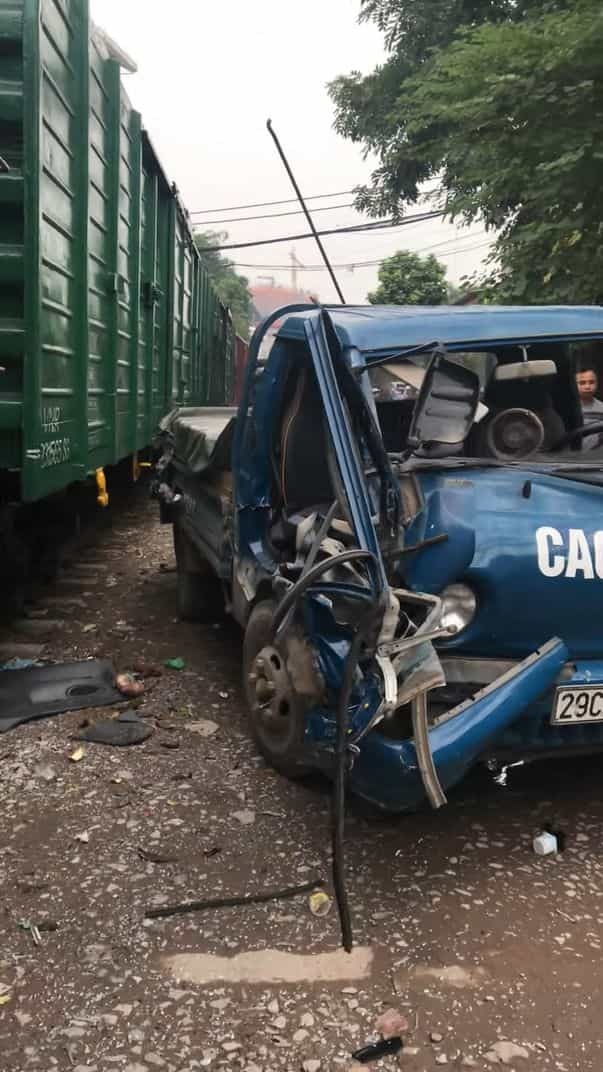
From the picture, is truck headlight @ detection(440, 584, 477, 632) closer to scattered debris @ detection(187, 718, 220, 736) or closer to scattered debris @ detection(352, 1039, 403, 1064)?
scattered debris @ detection(352, 1039, 403, 1064)

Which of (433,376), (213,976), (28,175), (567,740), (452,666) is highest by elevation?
(28,175)

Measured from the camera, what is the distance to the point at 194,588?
18.1 ft

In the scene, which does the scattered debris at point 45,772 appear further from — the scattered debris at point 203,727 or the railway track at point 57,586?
the railway track at point 57,586

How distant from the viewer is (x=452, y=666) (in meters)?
2.64

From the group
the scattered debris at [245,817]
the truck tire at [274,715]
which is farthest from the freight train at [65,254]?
the scattered debris at [245,817]

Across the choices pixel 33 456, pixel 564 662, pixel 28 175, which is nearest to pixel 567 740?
pixel 564 662

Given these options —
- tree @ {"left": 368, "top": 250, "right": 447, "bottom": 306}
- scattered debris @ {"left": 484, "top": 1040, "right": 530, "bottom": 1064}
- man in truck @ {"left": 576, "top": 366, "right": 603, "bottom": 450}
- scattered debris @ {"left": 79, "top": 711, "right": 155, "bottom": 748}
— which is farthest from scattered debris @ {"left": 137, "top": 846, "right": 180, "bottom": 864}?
tree @ {"left": 368, "top": 250, "right": 447, "bottom": 306}

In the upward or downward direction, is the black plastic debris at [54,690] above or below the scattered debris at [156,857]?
above

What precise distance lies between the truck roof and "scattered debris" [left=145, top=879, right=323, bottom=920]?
1.80m

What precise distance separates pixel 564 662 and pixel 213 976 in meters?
1.35

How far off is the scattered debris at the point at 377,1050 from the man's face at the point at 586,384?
279 cm

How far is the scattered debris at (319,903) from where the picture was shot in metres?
2.57

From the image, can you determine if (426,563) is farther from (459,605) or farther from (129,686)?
(129,686)

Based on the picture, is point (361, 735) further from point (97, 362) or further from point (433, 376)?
point (97, 362)
